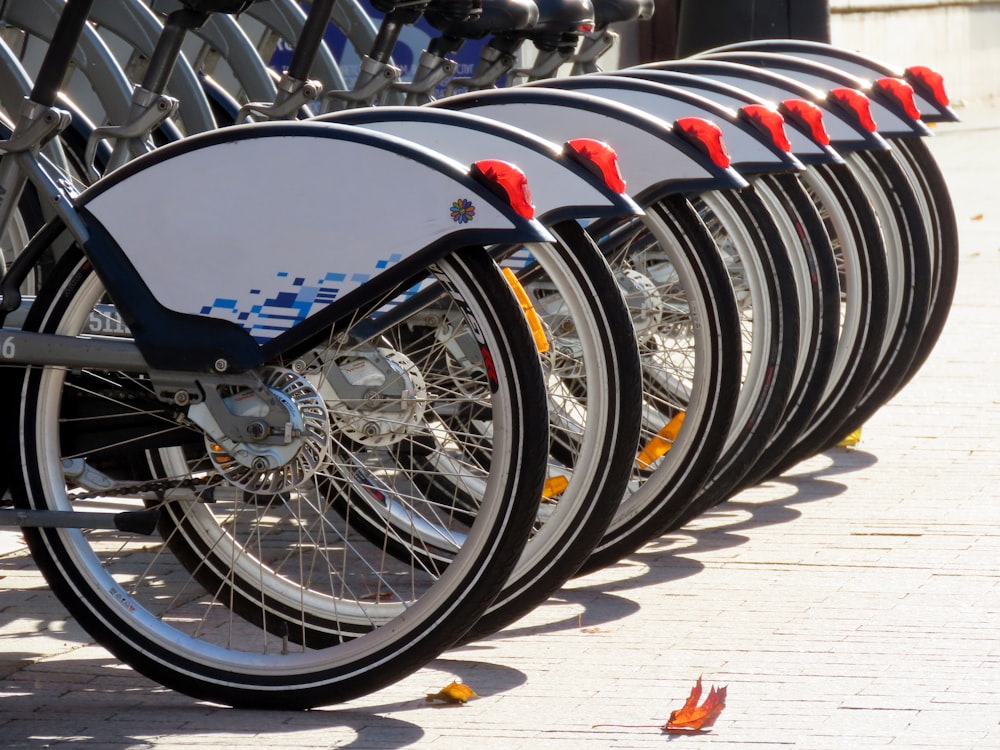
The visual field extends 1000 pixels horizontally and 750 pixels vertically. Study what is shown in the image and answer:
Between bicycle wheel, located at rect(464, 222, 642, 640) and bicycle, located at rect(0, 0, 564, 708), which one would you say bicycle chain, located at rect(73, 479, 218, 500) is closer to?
bicycle, located at rect(0, 0, 564, 708)

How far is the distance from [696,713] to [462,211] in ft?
3.47

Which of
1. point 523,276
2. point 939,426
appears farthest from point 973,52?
point 523,276

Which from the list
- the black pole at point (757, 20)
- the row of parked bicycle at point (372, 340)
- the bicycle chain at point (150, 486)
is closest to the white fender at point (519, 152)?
the row of parked bicycle at point (372, 340)

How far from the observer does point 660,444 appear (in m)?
5.13

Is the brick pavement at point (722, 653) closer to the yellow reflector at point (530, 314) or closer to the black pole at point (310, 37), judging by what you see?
the yellow reflector at point (530, 314)

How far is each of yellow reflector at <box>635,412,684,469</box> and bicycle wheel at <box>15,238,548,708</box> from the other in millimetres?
648

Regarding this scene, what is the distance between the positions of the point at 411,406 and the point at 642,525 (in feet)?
2.42

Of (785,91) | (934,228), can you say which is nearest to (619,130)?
(785,91)

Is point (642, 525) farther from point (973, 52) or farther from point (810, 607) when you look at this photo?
point (973, 52)

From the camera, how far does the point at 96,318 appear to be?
4.13 meters

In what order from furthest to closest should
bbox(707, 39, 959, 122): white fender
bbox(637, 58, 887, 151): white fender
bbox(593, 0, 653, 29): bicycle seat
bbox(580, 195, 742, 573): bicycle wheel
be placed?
bbox(593, 0, 653, 29): bicycle seat, bbox(707, 39, 959, 122): white fender, bbox(637, 58, 887, 151): white fender, bbox(580, 195, 742, 573): bicycle wheel

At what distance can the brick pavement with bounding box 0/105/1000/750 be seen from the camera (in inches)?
153

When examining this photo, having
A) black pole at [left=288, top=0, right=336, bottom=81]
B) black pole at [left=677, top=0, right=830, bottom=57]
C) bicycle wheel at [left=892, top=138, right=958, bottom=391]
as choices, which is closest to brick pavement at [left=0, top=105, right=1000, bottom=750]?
bicycle wheel at [left=892, top=138, right=958, bottom=391]

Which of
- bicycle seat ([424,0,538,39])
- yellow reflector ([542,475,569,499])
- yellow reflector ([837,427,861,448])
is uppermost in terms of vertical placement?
bicycle seat ([424,0,538,39])
